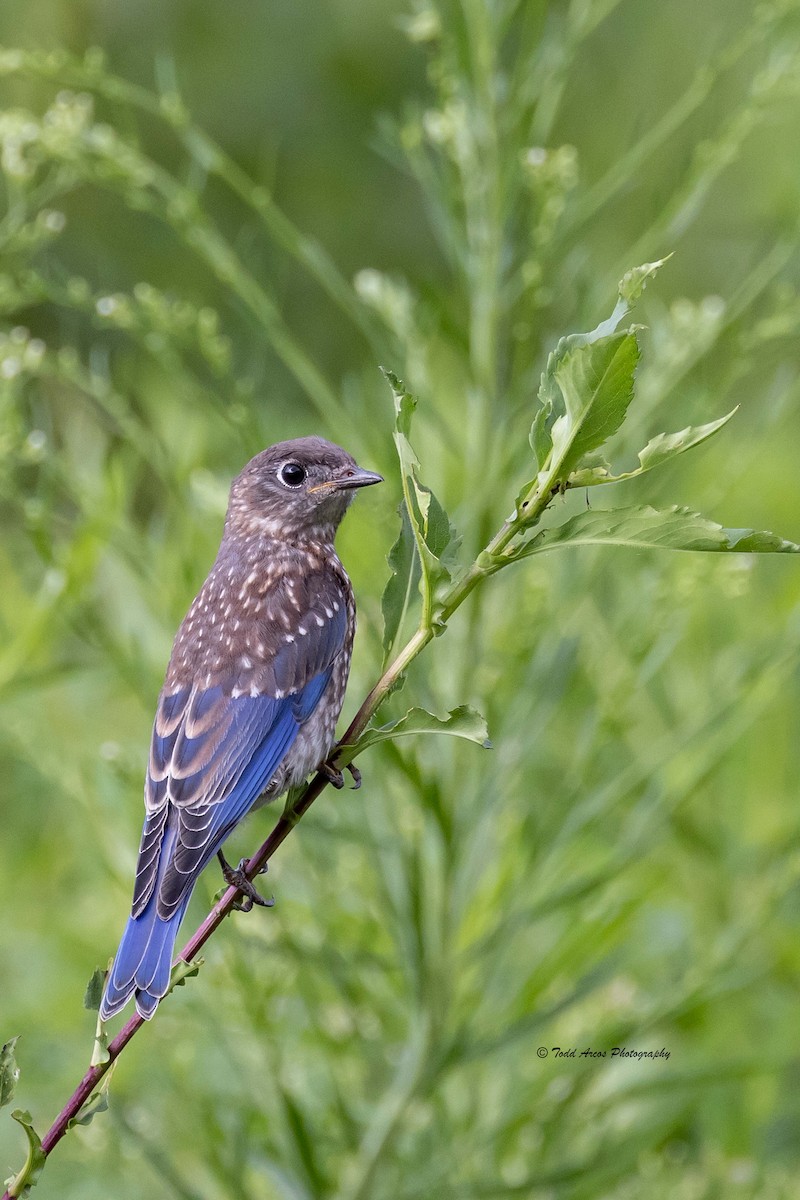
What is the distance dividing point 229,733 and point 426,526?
810 millimetres

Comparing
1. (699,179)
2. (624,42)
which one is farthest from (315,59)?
(699,179)

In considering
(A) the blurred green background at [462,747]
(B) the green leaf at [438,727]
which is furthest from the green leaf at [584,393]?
(A) the blurred green background at [462,747]

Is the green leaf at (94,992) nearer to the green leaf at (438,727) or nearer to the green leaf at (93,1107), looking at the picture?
the green leaf at (93,1107)

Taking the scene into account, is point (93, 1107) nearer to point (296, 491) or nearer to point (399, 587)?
point (399, 587)

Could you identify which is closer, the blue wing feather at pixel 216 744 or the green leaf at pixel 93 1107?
the green leaf at pixel 93 1107

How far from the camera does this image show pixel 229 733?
1779 mm

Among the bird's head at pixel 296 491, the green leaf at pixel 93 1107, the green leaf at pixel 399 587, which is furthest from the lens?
the bird's head at pixel 296 491

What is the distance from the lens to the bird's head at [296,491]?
2.05 metres

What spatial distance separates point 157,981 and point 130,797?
1165 mm

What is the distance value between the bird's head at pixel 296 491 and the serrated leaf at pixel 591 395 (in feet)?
3.23

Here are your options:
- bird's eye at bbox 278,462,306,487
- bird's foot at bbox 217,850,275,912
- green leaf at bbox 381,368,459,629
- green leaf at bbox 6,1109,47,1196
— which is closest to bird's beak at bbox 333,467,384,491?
bird's eye at bbox 278,462,306,487

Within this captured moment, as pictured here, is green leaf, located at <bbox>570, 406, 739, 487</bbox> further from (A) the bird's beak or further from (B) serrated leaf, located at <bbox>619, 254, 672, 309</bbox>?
(A) the bird's beak

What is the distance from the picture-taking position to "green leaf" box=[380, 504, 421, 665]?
3.74ft

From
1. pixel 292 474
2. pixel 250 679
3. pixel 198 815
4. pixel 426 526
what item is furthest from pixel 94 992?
pixel 292 474
